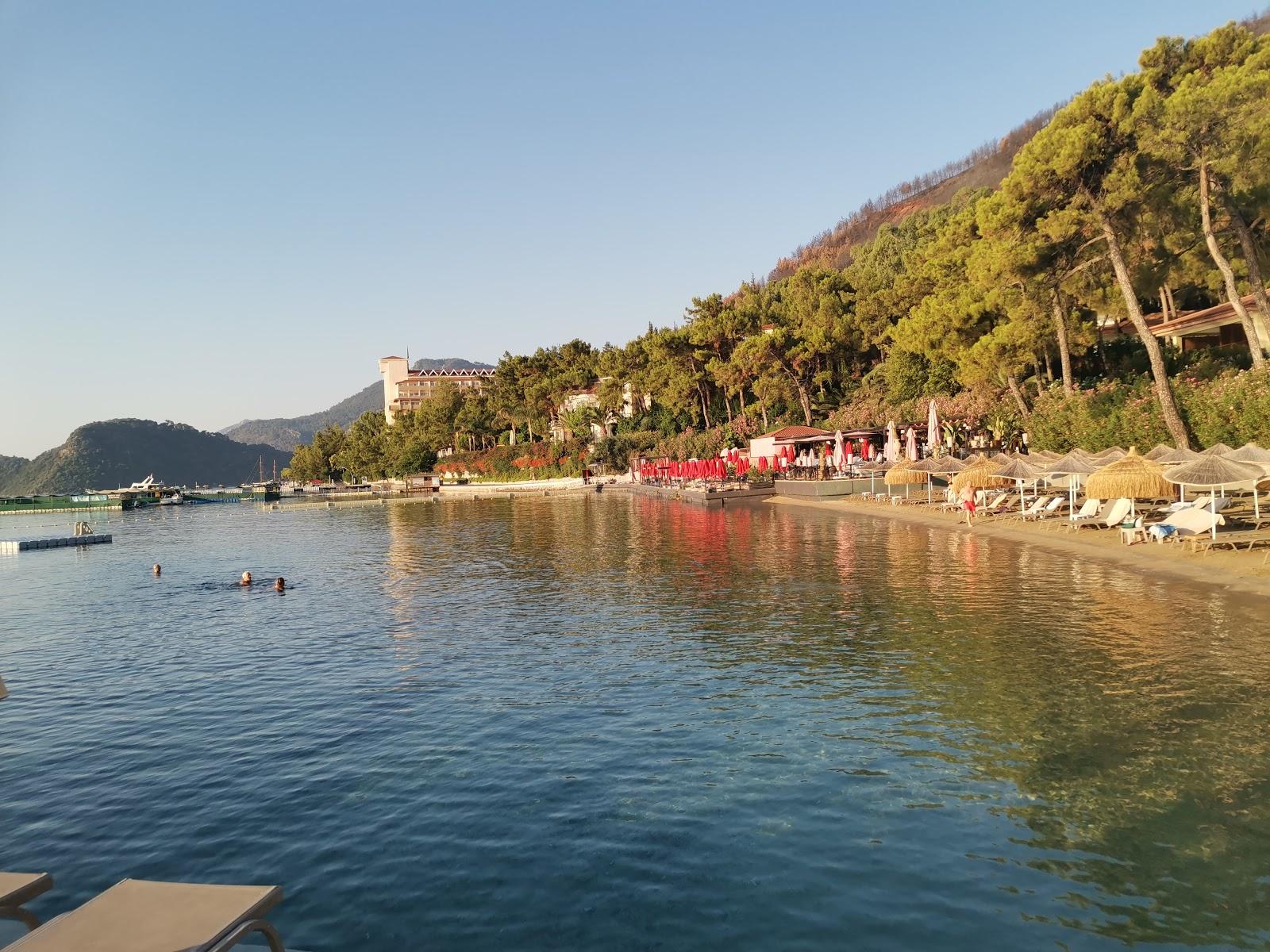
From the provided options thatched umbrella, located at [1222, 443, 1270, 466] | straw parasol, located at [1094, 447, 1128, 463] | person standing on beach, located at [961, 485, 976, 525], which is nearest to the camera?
thatched umbrella, located at [1222, 443, 1270, 466]

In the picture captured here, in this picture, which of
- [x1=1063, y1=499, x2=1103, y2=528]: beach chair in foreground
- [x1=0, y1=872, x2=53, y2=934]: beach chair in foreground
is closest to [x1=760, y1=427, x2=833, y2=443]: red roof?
[x1=1063, y1=499, x2=1103, y2=528]: beach chair in foreground

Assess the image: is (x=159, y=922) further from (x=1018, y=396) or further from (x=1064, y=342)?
(x=1018, y=396)

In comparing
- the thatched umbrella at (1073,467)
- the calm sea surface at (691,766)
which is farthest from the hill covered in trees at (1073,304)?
the calm sea surface at (691,766)

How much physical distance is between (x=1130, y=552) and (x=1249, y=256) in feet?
57.2

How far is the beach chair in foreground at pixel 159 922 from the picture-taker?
4.00 meters

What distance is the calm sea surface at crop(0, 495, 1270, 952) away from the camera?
6719 millimetres

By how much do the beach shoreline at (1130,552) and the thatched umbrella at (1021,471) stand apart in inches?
66.1

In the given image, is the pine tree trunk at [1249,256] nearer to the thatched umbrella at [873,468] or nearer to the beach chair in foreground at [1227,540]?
the beach chair in foreground at [1227,540]

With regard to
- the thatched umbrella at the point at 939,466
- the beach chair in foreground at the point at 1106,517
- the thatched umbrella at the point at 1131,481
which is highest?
the thatched umbrella at the point at 939,466

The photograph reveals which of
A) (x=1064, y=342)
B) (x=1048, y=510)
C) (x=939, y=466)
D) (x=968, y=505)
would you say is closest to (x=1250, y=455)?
(x=1048, y=510)

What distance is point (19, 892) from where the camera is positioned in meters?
4.94

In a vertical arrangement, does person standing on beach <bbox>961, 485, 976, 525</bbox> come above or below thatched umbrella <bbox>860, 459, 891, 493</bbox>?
below

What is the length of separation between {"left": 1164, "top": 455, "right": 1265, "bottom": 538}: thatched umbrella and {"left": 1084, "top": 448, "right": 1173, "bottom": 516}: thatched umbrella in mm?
2801

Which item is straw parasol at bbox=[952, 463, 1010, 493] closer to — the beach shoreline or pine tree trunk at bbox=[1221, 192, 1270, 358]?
the beach shoreline
